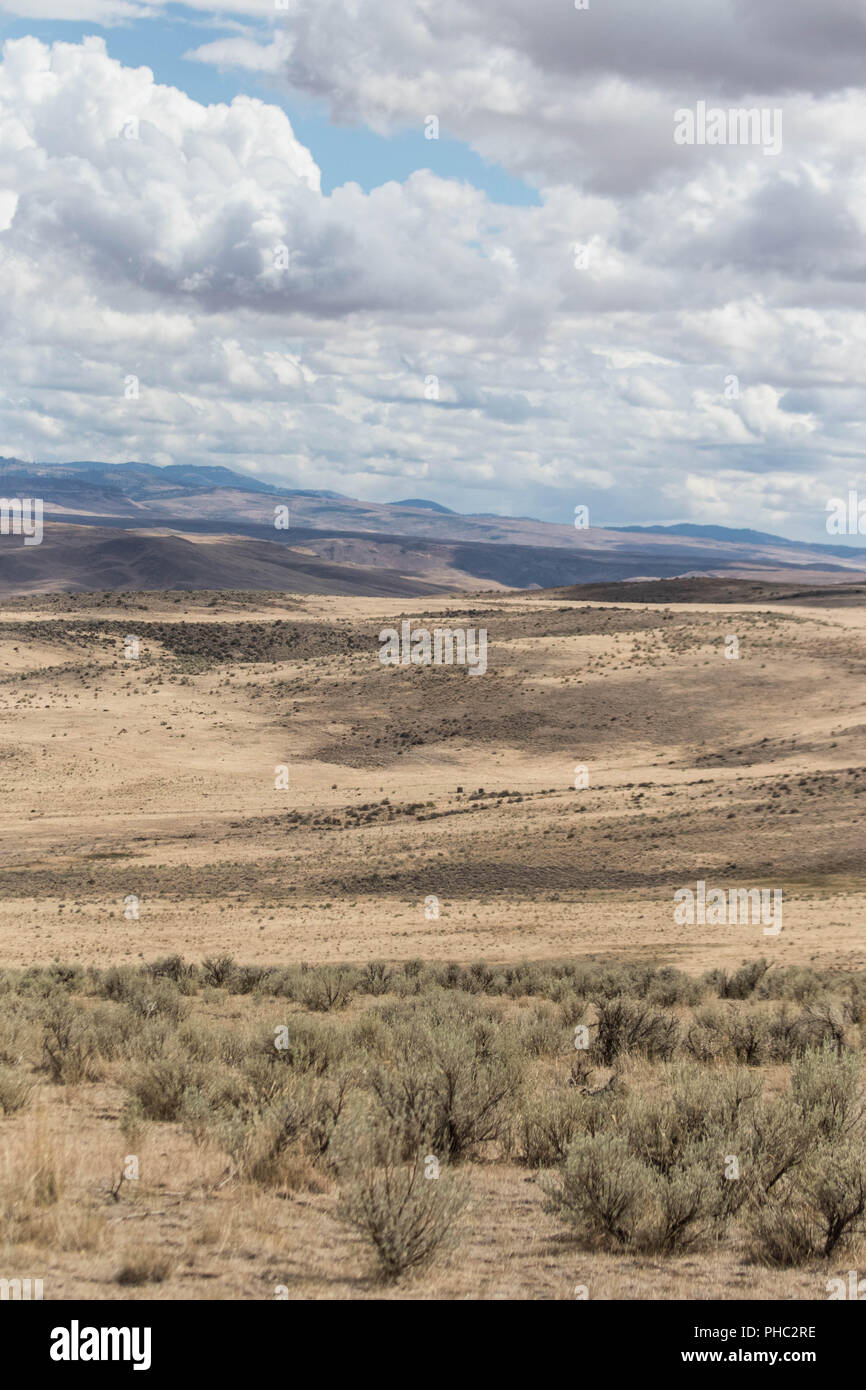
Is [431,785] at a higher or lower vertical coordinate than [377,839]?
higher

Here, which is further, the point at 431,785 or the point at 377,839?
the point at 431,785

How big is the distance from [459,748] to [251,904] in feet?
87.8

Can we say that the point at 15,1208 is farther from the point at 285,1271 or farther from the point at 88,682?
the point at 88,682

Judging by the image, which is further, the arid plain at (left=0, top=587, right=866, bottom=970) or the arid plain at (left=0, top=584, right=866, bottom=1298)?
the arid plain at (left=0, top=587, right=866, bottom=970)

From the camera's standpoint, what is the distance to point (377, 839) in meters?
40.2

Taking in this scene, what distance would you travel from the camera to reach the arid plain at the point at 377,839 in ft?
25.1

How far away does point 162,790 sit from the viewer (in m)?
49.8

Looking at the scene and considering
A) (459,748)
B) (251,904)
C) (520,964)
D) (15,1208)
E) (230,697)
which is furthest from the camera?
(230,697)

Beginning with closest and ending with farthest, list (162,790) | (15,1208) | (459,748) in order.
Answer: (15,1208) → (162,790) → (459,748)

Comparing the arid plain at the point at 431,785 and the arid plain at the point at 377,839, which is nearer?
A: the arid plain at the point at 377,839

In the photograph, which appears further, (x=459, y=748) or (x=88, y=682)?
(x=88, y=682)

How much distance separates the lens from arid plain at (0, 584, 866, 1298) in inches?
302
